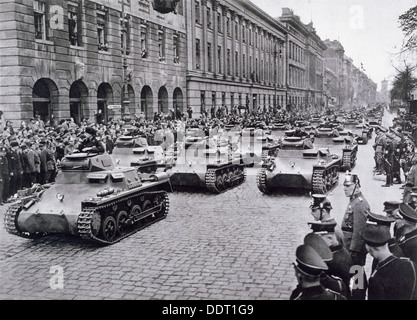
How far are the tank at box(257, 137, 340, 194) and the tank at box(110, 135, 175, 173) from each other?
3673 mm

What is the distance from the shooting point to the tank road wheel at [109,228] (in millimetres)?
10415

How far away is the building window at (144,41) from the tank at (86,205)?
914 inches

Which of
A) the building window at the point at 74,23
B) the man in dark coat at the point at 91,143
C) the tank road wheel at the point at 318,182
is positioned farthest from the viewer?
the building window at the point at 74,23

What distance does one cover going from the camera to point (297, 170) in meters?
15.4

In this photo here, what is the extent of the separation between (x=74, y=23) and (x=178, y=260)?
2068 centimetres

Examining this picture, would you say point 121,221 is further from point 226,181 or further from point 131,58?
point 131,58

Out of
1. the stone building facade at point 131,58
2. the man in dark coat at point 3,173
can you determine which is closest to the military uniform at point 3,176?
the man in dark coat at point 3,173

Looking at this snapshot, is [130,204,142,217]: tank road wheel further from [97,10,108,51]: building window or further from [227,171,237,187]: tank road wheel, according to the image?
[97,10,108,51]: building window

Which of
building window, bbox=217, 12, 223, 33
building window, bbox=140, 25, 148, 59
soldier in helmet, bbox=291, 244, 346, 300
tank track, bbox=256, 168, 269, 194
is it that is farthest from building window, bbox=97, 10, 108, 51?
soldier in helmet, bbox=291, 244, 346, 300

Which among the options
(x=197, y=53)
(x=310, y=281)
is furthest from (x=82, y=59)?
(x=310, y=281)

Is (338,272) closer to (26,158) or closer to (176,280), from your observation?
(176,280)

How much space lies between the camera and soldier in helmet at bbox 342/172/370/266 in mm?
6629

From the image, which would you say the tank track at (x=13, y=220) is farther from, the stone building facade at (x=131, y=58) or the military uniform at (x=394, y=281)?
the stone building facade at (x=131, y=58)
